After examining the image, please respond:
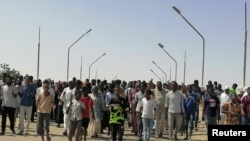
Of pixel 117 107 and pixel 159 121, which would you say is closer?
pixel 117 107

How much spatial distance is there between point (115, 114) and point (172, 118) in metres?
3.66

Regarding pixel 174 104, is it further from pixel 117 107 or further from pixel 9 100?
pixel 9 100

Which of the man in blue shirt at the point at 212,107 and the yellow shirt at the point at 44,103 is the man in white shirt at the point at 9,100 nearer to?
the yellow shirt at the point at 44,103

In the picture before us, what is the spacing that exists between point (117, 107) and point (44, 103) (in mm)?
2447

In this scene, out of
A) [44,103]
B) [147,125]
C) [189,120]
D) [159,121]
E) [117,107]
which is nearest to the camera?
[117,107]

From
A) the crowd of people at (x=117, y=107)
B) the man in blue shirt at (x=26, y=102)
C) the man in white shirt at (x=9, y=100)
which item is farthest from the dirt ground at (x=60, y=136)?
the man in white shirt at (x=9, y=100)

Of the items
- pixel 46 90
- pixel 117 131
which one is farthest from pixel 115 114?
pixel 46 90

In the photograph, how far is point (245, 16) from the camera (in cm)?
3475

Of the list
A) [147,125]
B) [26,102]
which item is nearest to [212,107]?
[147,125]

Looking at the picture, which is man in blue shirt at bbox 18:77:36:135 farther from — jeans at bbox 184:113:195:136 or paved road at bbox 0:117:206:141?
jeans at bbox 184:113:195:136

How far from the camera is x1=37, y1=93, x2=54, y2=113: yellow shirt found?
17.4 m

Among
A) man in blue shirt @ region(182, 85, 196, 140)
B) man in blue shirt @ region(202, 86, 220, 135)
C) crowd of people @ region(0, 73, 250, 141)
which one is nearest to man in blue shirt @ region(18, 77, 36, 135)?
crowd of people @ region(0, 73, 250, 141)

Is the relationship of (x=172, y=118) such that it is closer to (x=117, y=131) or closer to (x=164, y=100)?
(x=164, y=100)

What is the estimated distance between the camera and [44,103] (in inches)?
687
